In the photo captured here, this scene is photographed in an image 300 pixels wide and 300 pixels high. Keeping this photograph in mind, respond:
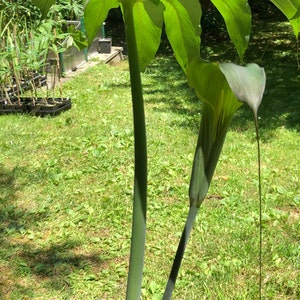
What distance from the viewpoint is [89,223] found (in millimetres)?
2914

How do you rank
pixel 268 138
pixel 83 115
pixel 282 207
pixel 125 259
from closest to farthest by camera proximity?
pixel 125 259 < pixel 282 207 < pixel 268 138 < pixel 83 115

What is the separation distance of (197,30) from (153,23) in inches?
2.3

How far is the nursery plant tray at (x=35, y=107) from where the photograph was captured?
190 inches

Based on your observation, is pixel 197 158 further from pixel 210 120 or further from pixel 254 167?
pixel 254 167

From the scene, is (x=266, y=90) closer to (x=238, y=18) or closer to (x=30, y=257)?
(x=30, y=257)

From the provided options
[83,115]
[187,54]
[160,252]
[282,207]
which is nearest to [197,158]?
[187,54]

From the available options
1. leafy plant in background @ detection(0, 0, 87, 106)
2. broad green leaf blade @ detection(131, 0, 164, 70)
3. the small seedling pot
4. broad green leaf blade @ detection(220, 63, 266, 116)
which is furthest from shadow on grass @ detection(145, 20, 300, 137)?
broad green leaf blade @ detection(220, 63, 266, 116)

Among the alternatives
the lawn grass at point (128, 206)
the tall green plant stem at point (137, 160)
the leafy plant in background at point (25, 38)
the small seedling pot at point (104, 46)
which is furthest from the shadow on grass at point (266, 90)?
the tall green plant stem at point (137, 160)

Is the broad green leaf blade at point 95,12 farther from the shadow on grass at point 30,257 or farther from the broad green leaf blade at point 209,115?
the shadow on grass at point 30,257

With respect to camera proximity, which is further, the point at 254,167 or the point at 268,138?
the point at 268,138

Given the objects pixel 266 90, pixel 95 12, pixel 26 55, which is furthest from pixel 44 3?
pixel 266 90

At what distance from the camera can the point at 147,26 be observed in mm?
646

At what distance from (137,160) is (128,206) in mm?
2522

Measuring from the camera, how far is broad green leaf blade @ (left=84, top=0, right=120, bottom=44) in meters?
0.61
